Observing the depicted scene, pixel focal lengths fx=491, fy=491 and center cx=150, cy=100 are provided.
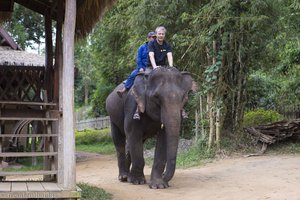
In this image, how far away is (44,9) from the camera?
9.27m

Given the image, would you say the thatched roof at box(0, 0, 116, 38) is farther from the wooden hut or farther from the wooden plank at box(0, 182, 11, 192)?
the wooden plank at box(0, 182, 11, 192)

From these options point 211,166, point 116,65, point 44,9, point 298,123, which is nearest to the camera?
point 44,9

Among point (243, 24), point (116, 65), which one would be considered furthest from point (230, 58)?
point (116, 65)

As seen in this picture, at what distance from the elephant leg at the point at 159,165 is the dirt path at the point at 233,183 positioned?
7.0 inches

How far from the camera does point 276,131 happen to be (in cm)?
1393

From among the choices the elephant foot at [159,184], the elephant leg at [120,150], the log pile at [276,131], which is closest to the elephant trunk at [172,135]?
the elephant foot at [159,184]

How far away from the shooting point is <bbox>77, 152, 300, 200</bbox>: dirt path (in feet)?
25.8

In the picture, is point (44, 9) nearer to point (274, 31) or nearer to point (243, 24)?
point (243, 24)

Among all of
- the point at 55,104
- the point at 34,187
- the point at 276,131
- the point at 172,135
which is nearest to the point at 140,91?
the point at 172,135

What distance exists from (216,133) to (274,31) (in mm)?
3250

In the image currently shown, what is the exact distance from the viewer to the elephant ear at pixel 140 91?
29.0ft

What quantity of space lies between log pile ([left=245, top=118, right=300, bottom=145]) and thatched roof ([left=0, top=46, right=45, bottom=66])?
7.14m

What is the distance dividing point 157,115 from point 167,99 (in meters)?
0.49

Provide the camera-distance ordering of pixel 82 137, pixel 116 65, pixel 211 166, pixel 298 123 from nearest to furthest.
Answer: pixel 211 166 < pixel 298 123 < pixel 116 65 < pixel 82 137
